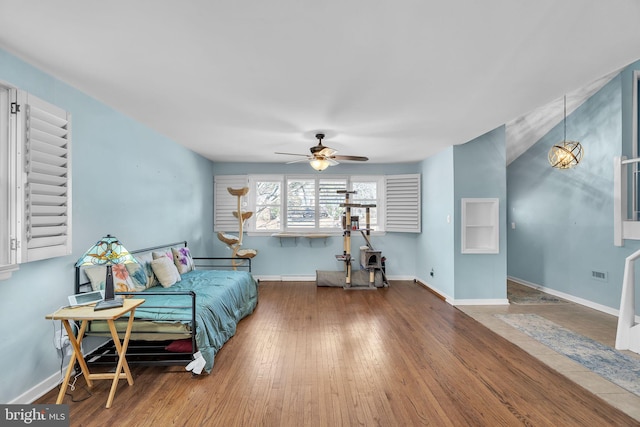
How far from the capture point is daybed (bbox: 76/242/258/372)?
2.66m

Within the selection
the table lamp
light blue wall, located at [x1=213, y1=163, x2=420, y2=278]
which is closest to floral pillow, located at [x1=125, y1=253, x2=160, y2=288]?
the table lamp

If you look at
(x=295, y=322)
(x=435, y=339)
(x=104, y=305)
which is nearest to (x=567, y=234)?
(x=435, y=339)

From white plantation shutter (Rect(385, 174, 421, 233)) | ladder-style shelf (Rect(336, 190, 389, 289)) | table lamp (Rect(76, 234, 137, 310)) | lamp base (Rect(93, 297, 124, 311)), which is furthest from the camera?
white plantation shutter (Rect(385, 174, 421, 233))

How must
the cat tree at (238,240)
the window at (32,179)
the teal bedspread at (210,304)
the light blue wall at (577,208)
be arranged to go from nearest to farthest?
the window at (32,179) < the teal bedspread at (210,304) < the light blue wall at (577,208) < the cat tree at (238,240)

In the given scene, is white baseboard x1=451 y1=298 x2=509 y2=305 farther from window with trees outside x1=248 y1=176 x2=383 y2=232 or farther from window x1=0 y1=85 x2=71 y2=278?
window x1=0 y1=85 x2=71 y2=278

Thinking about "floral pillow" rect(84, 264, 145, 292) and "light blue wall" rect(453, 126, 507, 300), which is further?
"light blue wall" rect(453, 126, 507, 300)

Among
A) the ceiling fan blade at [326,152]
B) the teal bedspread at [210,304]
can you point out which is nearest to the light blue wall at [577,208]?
the ceiling fan blade at [326,152]

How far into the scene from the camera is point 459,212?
4785mm

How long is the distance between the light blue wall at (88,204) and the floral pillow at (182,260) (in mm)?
255

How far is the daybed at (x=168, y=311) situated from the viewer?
2.66 m

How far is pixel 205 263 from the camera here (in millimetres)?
5914

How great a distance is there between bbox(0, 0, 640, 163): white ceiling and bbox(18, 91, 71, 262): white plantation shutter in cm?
40

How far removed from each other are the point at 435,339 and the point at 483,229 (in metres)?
2.41

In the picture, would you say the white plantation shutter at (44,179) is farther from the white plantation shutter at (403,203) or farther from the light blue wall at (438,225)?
the white plantation shutter at (403,203)
